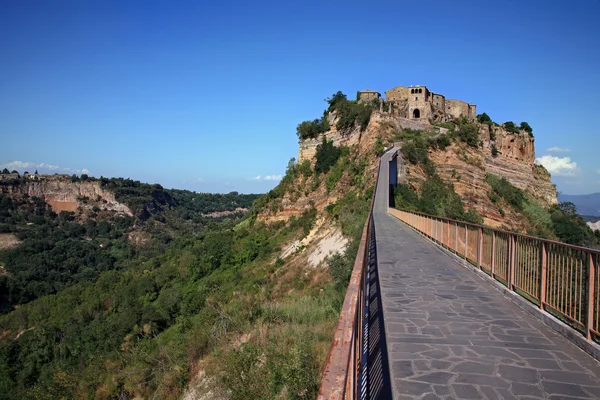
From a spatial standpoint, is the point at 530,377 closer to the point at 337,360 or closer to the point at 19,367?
the point at 337,360

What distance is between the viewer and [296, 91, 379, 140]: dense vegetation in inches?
1647

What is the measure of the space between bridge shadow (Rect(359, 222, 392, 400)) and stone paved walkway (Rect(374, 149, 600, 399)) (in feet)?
0.24

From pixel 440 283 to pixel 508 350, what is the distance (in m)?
3.47

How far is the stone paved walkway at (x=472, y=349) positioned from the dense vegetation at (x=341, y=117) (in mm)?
35323

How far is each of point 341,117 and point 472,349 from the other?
4197 centimetres

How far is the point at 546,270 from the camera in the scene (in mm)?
5531

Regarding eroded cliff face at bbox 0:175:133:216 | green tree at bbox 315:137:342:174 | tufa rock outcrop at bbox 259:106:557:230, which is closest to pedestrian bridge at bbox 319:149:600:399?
tufa rock outcrop at bbox 259:106:557:230

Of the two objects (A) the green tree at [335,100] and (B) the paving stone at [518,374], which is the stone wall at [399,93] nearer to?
(A) the green tree at [335,100]

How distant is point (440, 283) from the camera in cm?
768

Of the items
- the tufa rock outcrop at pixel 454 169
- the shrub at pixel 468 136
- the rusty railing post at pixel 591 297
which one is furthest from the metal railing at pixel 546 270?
the shrub at pixel 468 136

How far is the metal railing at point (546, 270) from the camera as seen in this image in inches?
174

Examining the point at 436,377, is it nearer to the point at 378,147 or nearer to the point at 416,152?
the point at 416,152

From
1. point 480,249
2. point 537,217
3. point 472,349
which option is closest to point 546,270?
point 472,349

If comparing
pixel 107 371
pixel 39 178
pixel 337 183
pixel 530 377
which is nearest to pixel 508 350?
pixel 530 377
